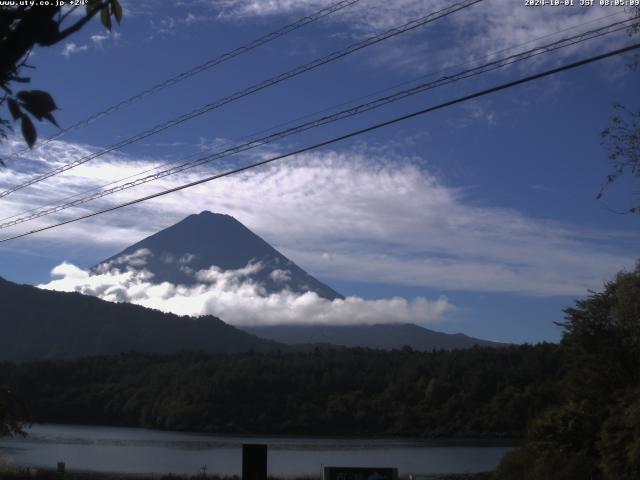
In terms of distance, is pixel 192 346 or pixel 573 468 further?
pixel 192 346

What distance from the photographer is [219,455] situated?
50312mm

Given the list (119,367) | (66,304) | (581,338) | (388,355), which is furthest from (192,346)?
(581,338)

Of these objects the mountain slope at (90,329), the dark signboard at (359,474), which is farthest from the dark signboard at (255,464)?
the mountain slope at (90,329)

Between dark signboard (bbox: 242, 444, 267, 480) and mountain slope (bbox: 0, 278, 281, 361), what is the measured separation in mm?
140134

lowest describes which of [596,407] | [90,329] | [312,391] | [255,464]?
[255,464]

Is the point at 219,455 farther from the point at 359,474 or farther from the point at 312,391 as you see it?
the point at 359,474

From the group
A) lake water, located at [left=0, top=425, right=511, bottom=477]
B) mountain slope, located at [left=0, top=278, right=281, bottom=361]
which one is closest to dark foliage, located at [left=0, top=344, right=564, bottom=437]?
lake water, located at [left=0, top=425, right=511, bottom=477]

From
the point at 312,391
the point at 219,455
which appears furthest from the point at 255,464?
the point at 312,391

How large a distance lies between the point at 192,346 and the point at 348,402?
8494 cm

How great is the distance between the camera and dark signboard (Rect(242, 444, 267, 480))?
10867 millimetres

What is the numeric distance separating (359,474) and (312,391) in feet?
228

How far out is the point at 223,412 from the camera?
262ft

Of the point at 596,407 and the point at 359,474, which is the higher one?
the point at 596,407

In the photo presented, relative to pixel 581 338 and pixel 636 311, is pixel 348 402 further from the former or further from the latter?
pixel 636 311
